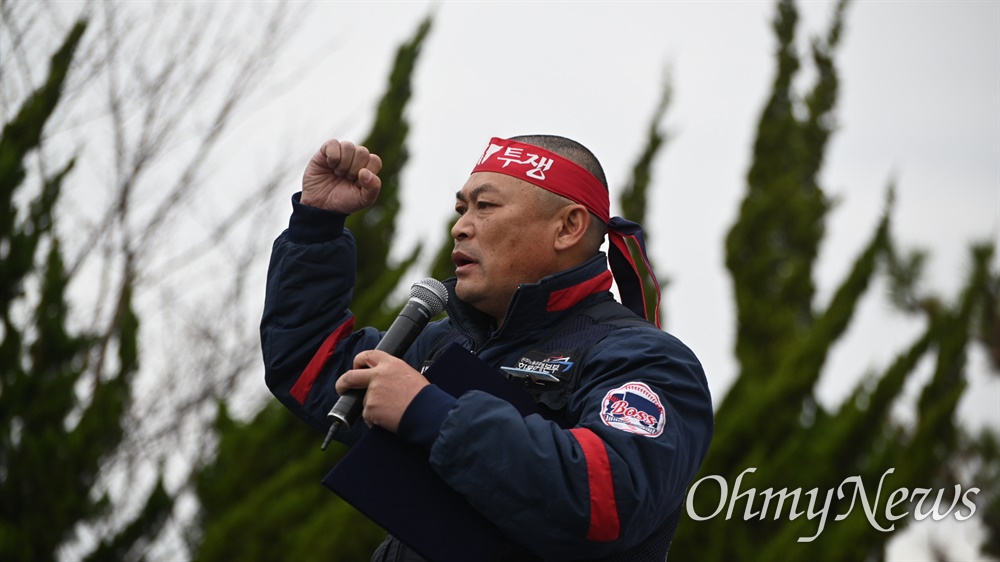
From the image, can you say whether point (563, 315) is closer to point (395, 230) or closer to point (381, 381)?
point (381, 381)

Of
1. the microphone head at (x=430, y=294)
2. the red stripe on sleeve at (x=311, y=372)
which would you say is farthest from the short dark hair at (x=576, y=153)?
the red stripe on sleeve at (x=311, y=372)

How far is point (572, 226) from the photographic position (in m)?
2.99

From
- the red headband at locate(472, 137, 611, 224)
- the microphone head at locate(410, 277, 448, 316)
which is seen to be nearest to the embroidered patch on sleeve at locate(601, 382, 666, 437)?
the microphone head at locate(410, 277, 448, 316)

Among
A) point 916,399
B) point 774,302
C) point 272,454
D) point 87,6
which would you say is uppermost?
point 87,6

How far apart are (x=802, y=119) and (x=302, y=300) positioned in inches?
376

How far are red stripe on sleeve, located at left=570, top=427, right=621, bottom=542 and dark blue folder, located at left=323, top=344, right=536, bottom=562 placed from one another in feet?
0.76

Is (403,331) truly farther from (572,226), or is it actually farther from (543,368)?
(572,226)

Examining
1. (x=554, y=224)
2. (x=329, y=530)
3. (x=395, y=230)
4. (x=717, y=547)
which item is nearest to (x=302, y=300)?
(x=554, y=224)

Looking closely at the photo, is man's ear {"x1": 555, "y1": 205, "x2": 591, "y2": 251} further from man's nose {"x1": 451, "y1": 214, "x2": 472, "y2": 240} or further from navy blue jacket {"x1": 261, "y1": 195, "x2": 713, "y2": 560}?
man's nose {"x1": 451, "y1": 214, "x2": 472, "y2": 240}

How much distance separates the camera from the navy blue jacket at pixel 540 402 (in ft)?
7.01

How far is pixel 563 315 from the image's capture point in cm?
276

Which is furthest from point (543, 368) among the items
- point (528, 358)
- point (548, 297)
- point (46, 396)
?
point (46, 396)

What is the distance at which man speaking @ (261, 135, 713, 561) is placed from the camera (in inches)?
84.6

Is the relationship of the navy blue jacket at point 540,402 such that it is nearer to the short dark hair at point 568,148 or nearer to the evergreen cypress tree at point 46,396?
the short dark hair at point 568,148
